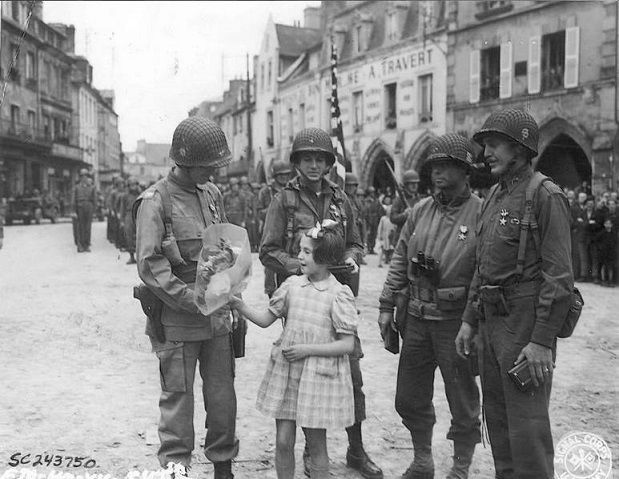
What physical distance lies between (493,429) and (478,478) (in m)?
0.66

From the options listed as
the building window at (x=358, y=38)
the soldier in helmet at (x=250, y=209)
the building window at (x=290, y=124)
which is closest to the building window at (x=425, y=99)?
the building window at (x=358, y=38)

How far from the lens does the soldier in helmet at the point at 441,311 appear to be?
4.04 metres

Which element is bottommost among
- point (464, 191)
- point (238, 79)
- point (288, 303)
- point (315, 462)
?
point (315, 462)

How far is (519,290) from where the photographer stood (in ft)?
11.2

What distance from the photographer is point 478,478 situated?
164 inches

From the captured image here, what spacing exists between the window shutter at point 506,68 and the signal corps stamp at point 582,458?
19631 millimetres

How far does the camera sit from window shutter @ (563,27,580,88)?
20.3 meters

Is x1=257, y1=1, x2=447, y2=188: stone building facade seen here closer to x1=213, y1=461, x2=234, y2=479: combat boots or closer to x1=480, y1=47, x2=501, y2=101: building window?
x1=480, y1=47, x2=501, y2=101: building window

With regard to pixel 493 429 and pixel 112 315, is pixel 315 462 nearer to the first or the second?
pixel 493 429

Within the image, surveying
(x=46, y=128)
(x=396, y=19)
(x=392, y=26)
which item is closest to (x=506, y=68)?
(x=396, y=19)

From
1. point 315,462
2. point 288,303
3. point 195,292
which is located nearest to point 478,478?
Answer: point 315,462

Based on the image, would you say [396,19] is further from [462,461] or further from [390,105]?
[462,461]

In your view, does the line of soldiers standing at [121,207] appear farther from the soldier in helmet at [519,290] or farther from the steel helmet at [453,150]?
the soldier in helmet at [519,290]

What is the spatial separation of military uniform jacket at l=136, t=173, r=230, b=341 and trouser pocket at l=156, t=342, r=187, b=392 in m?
0.06
